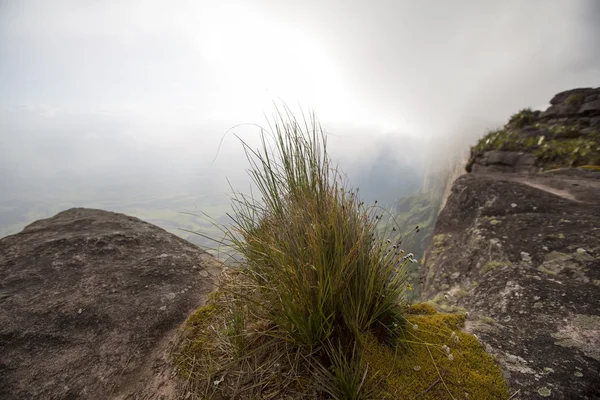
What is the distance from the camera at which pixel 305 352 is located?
1556mm

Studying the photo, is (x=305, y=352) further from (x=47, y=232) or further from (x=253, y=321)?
(x=47, y=232)

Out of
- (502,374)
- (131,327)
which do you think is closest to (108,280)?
(131,327)

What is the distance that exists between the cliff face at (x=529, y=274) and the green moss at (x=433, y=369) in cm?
13

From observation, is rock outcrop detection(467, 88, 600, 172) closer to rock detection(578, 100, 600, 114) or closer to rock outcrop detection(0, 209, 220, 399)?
rock detection(578, 100, 600, 114)

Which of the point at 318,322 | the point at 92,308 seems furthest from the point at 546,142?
the point at 92,308

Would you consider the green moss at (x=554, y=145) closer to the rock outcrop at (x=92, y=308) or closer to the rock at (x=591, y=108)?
the rock at (x=591, y=108)

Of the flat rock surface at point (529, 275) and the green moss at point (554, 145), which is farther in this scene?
the green moss at point (554, 145)

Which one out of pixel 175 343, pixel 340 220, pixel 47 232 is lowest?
pixel 175 343

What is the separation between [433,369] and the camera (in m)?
1.57

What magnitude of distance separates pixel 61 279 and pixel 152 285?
963mm

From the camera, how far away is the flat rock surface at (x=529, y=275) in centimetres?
160

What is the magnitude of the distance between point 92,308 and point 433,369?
9.84ft

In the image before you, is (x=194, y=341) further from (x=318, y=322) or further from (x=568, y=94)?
(x=568, y=94)

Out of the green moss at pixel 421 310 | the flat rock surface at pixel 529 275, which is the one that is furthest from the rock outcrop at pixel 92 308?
the flat rock surface at pixel 529 275
